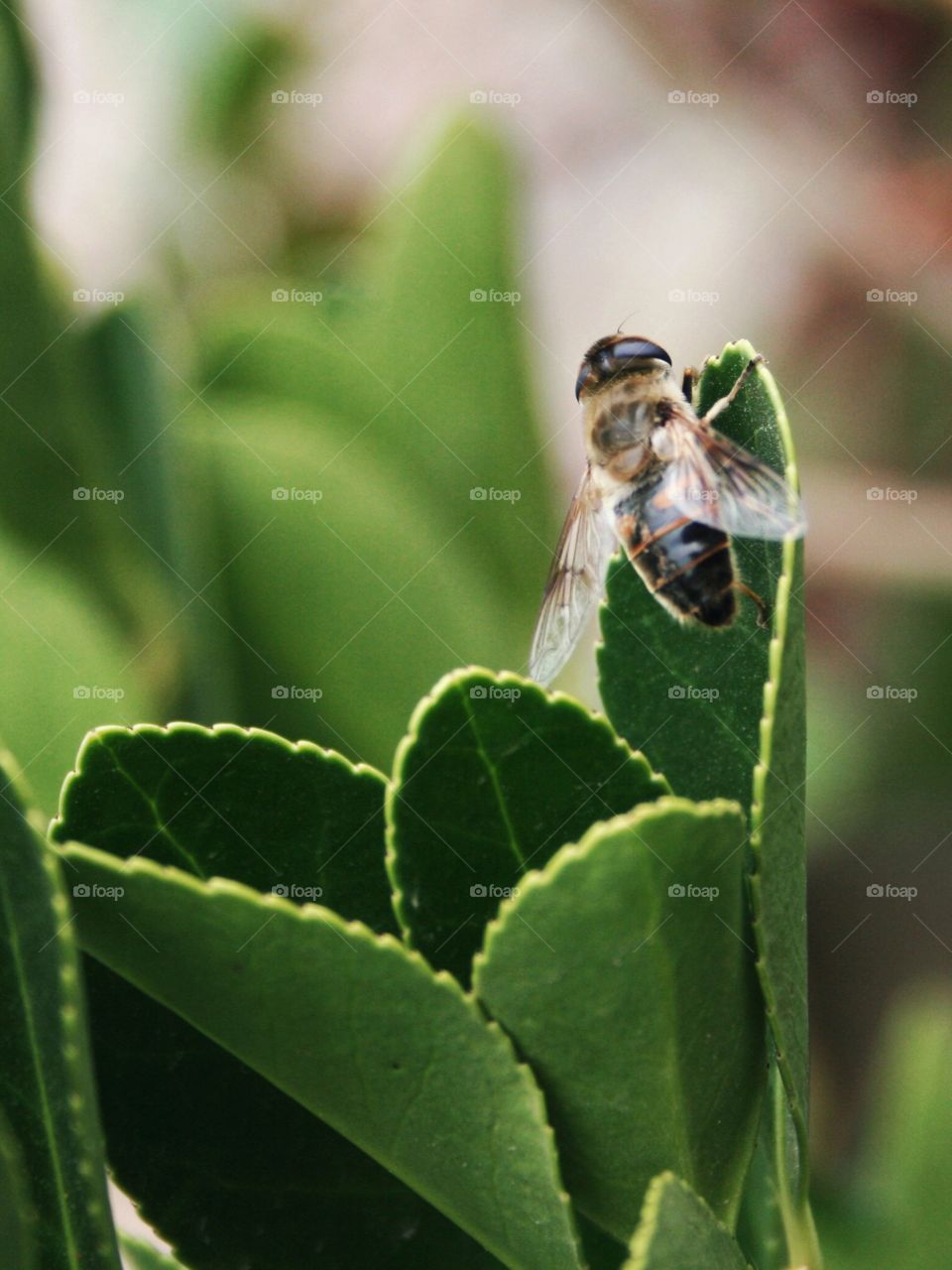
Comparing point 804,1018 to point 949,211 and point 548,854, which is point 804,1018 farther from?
point 949,211

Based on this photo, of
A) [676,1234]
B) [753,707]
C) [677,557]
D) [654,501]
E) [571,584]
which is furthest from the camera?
[571,584]

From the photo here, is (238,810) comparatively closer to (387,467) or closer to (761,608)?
(761,608)

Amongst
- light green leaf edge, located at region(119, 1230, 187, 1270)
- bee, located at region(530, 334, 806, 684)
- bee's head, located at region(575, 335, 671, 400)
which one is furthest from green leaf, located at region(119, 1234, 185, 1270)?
bee's head, located at region(575, 335, 671, 400)

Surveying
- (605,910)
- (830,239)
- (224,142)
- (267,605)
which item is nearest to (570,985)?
(605,910)

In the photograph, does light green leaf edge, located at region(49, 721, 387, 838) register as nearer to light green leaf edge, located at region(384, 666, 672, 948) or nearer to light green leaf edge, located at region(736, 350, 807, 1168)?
light green leaf edge, located at region(384, 666, 672, 948)

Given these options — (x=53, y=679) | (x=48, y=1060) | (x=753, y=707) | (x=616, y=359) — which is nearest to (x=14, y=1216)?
(x=48, y=1060)

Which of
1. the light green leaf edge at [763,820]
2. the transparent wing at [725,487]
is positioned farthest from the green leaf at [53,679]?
the light green leaf edge at [763,820]
